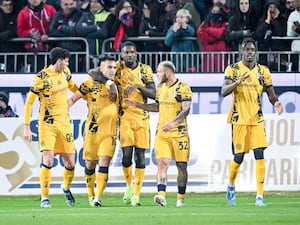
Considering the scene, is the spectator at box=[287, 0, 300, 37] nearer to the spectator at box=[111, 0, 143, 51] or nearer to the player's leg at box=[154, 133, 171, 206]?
the spectator at box=[111, 0, 143, 51]

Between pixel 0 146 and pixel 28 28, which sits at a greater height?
pixel 28 28

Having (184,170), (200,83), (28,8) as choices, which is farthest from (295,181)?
(28,8)

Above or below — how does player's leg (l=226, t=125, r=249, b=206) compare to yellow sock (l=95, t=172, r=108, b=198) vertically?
above

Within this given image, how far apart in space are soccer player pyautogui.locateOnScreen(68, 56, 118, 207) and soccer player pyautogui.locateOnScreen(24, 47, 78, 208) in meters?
0.46

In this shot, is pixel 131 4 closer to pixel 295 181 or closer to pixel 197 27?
pixel 197 27

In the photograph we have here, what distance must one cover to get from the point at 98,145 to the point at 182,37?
19.2 ft

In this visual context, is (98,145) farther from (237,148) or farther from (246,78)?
(246,78)

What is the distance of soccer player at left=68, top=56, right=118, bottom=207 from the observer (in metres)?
21.8

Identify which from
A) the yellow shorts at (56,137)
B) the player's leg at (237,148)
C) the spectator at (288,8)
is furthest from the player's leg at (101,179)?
the spectator at (288,8)

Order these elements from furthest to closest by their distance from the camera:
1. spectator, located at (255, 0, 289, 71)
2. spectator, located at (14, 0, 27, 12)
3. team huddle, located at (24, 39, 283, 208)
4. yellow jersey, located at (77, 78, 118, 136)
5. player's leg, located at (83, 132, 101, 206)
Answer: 1. spectator, located at (14, 0, 27, 12)
2. spectator, located at (255, 0, 289, 71)
3. player's leg, located at (83, 132, 101, 206)
4. yellow jersey, located at (77, 78, 118, 136)
5. team huddle, located at (24, 39, 283, 208)

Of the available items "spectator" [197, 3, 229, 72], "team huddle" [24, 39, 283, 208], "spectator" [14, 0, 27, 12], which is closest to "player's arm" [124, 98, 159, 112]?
"team huddle" [24, 39, 283, 208]

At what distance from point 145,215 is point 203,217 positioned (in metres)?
0.89

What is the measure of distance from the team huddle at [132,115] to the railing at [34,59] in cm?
Answer: 524

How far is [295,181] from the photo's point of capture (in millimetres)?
26016
